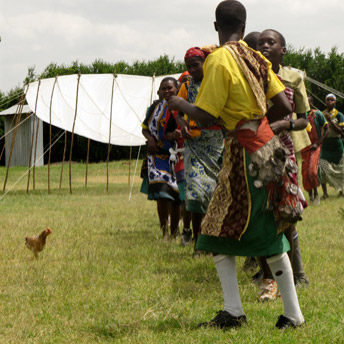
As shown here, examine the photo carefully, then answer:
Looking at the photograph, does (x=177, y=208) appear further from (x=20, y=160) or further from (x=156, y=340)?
(x=20, y=160)

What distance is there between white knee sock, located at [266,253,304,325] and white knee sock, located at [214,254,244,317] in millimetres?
227

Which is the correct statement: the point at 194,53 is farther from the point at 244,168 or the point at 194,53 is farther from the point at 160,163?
the point at 244,168

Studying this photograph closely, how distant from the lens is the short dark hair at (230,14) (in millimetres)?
3695

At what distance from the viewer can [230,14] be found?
3695 mm

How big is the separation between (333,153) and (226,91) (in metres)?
9.63

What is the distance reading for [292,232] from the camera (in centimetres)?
452

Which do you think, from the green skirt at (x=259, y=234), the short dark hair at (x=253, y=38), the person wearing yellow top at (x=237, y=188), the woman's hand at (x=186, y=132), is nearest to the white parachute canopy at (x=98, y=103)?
the woman's hand at (x=186, y=132)

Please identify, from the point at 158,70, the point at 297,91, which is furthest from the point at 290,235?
the point at 158,70

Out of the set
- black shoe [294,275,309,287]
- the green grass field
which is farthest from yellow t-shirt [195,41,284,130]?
black shoe [294,275,309,287]

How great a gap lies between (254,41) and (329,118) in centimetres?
723

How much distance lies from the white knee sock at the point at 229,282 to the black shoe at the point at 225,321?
0.08 feet

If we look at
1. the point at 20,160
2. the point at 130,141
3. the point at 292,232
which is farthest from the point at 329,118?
the point at 20,160

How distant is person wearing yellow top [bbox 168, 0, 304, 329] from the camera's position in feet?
11.4

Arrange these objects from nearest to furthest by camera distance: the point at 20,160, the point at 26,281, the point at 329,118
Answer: the point at 26,281
the point at 329,118
the point at 20,160
